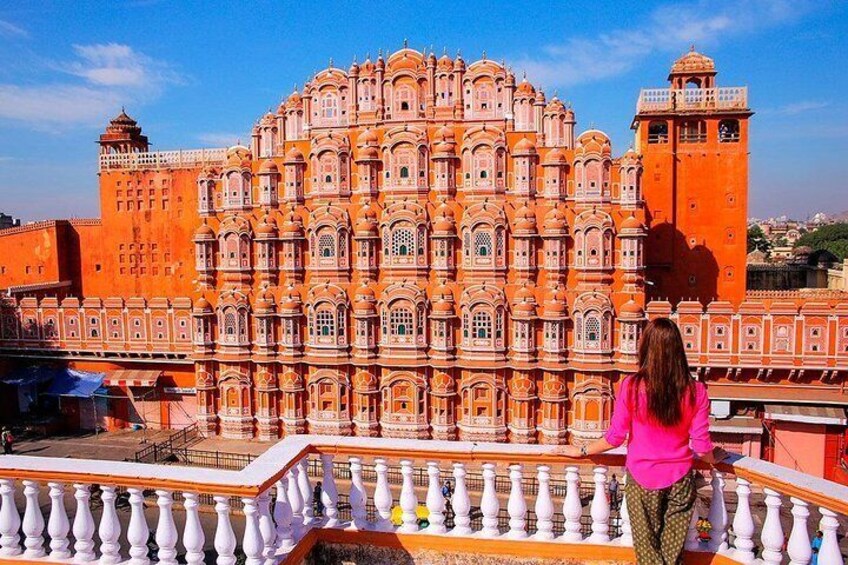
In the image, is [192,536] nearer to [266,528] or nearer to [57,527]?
[266,528]

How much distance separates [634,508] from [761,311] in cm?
2035

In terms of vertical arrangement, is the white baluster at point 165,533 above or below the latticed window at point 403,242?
below

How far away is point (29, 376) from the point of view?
1064 inches

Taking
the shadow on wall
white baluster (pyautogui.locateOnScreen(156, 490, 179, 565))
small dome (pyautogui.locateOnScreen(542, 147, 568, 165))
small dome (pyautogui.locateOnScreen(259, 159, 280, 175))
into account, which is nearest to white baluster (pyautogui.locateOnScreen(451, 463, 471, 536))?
white baluster (pyautogui.locateOnScreen(156, 490, 179, 565))

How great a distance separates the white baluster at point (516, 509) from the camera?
473 centimetres

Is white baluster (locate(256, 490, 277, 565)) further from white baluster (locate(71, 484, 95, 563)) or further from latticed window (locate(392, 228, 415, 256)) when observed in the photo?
latticed window (locate(392, 228, 415, 256))

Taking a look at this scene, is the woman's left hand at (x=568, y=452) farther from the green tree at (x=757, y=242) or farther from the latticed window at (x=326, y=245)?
the green tree at (x=757, y=242)

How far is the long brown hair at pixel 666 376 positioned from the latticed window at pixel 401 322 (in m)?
19.6

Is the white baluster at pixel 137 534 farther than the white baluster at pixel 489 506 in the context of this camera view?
No

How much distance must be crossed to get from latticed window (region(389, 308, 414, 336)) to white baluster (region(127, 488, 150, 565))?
18969 millimetres

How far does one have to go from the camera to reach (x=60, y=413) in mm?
27344

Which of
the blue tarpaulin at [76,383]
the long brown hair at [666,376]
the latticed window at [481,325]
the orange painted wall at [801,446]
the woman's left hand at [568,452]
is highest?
the long brown hair at [666,376]

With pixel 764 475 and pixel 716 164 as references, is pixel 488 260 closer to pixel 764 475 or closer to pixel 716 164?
pixel 716 164

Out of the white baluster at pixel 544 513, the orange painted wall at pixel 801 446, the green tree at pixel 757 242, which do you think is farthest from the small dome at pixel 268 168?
the green tree at pixel 757 242
